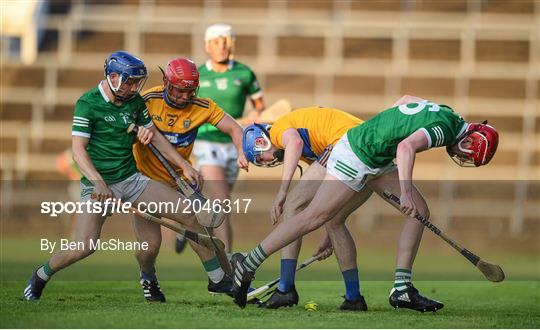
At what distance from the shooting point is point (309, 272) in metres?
13.8

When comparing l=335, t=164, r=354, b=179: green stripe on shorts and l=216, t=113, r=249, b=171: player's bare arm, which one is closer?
l=335, t=164, r=354, b=179: green stripe on shorts

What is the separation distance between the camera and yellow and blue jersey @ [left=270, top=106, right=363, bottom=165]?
28.9 ft

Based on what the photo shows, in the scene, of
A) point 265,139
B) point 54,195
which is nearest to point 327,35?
point 54,195

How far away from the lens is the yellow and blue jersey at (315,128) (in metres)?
8.82

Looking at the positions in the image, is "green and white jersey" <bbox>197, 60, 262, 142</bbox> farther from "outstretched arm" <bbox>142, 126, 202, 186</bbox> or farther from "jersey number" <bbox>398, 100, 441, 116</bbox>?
"jersey number" <bbox>398, 100, 441, 116</bbox>

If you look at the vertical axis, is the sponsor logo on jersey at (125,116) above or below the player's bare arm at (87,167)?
above

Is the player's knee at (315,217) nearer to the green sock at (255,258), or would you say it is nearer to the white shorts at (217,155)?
the green sock at (255,258)

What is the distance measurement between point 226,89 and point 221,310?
3.92 metres

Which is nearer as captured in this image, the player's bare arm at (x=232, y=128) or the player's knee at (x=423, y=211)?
the player's knee at (x=423, y=211)

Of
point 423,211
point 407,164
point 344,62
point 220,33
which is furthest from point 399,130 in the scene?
point 344,62

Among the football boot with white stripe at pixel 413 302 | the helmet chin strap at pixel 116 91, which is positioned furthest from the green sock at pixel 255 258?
the helmet chin strap at pixel 116 91

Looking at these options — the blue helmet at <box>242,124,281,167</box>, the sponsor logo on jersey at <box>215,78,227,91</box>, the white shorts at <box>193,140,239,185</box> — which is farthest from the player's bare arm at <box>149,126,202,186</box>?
the sponsor logo on jersey at <box>215,78,227,91</box>

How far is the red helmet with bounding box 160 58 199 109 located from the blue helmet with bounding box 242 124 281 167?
50 centimetres

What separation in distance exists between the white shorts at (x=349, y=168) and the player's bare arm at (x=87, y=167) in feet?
5.02
